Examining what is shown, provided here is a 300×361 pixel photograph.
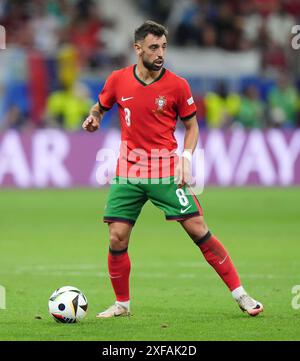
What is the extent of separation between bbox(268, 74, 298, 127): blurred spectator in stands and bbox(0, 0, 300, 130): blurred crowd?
2 cm

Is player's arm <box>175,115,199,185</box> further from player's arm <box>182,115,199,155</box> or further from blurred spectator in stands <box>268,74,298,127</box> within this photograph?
blurred spectator in stands <box>268,74,298,127</box>

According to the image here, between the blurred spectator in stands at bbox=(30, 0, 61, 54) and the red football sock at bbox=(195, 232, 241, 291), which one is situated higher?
the blurred spectator in stands at bbox=(30, 0, 61, 54)

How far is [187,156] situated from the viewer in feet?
30.2

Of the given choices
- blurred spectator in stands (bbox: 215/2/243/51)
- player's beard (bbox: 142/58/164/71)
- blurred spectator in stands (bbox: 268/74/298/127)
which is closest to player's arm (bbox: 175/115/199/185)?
player's beard (bbox: 142/58/164/71)

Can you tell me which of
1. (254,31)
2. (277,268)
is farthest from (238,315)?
(254,31)

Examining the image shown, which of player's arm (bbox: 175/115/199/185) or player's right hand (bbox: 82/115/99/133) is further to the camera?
player's right hand (bbox: 82/115/99/133)

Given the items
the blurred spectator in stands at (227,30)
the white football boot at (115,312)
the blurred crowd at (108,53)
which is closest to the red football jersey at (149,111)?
the white football boot at (115,312)

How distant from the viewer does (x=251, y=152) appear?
2308 centimetres

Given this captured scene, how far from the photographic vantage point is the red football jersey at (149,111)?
9.26 m

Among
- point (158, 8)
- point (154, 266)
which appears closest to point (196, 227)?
point (154, 266)

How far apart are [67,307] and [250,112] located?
55.4 ft

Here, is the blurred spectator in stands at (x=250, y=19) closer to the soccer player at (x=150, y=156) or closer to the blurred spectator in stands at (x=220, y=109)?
the blurred spectator in stands at (x=220, y=109)

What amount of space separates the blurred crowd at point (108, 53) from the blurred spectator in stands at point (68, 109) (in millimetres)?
22

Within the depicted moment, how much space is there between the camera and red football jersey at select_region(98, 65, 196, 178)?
9258mm
